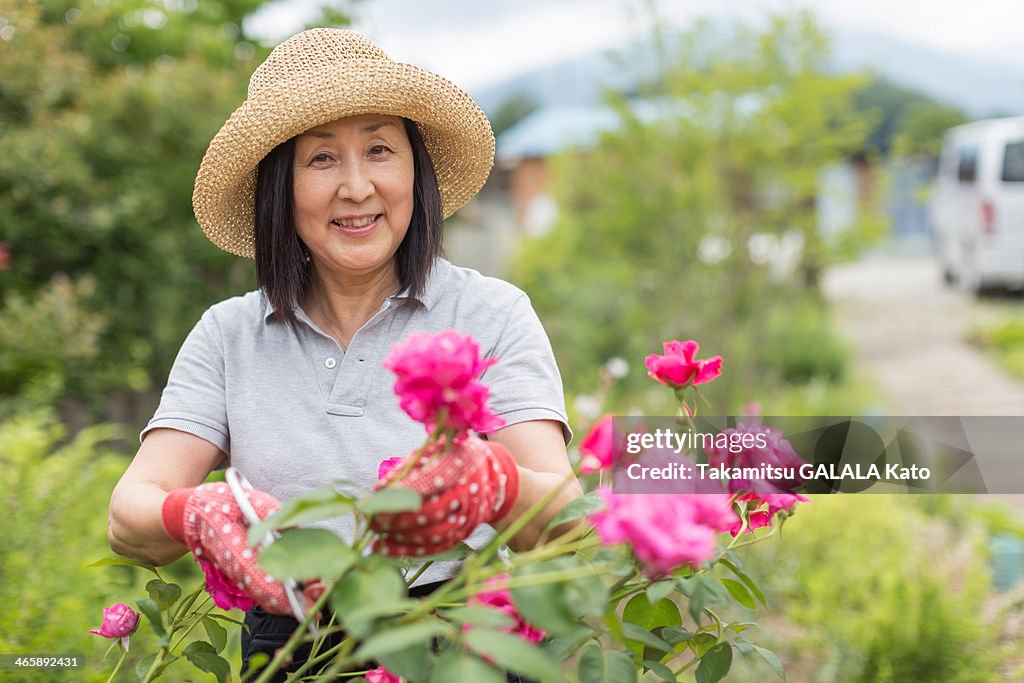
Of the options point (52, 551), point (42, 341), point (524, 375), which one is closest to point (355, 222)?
point (524, 375)

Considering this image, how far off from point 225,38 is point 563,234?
5289 mm

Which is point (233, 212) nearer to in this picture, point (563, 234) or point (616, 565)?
point (616, 565)

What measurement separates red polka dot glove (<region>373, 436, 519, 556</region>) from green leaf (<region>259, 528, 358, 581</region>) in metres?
0.05

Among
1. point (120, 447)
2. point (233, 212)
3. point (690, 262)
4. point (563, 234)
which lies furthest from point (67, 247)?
point (563, 234)

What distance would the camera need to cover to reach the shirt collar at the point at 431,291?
1593 millimetres

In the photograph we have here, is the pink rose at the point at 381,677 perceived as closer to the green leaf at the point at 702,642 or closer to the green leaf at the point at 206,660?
the green leaf at the point at 206,660

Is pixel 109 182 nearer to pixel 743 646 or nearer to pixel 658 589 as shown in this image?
pixel 743 646

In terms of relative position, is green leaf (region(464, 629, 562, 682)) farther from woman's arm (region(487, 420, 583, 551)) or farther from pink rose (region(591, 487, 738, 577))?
woman's arm (region(487, 420, 583, 551))

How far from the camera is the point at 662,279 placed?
25.1ft

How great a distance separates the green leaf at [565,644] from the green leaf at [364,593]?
0.20 m

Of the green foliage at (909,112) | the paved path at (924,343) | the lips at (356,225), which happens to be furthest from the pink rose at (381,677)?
the green foliage at (909,112)

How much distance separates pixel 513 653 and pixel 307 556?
20 cm

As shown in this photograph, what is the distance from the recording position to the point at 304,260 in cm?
167

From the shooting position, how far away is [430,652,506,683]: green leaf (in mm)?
789
